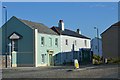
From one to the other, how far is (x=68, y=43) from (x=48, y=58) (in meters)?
9.22

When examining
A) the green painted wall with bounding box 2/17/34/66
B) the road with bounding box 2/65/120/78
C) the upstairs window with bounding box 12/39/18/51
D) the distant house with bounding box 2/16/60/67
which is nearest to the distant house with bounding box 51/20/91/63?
the distant house with bounding box 2/16/60/67

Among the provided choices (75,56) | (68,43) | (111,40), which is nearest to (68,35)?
(68,43)

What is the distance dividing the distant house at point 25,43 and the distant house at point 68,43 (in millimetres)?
5822

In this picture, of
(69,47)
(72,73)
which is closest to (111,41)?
(69,47)

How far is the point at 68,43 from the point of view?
5891cm

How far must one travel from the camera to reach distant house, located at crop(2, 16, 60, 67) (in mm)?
46812

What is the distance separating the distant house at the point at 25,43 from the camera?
154ft

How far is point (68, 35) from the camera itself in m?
58.9

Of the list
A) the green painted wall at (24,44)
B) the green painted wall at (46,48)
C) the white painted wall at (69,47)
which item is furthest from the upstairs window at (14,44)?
the white painted wall at (69,47)

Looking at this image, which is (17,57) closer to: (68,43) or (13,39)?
(13,39)

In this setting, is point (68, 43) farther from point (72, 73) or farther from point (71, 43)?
point (72, 73)

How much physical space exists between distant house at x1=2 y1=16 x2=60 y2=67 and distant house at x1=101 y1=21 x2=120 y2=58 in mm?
9840

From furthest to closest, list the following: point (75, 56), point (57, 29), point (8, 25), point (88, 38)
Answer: point (88, 38)
point (75, 56)
point (57, 29)
point (8, 25)

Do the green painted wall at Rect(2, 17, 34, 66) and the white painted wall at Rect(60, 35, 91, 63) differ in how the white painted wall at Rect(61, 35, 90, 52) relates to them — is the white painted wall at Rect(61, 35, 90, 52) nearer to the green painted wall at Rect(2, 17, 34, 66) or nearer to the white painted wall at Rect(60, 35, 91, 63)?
the white painted wall at Rect(60, 35, 91, 63)
